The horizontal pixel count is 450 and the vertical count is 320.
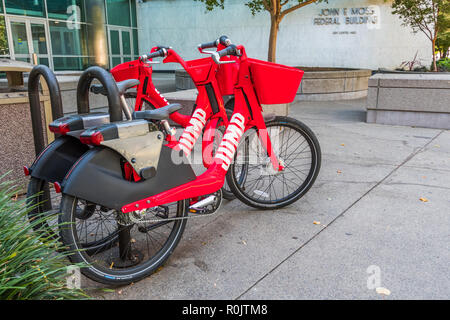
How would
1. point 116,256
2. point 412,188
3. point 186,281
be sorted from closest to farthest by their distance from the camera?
point 186,281 < point 116,256 < point 412,188

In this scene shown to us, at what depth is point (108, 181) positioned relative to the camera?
93.0 inches

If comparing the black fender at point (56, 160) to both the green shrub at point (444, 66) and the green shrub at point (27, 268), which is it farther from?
the green shrub at point (444, 66)

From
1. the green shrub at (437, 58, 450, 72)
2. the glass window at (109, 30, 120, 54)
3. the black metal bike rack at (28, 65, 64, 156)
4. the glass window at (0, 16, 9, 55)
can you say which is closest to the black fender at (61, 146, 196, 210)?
the black metal bike rack at (28, 65, 64, 156)

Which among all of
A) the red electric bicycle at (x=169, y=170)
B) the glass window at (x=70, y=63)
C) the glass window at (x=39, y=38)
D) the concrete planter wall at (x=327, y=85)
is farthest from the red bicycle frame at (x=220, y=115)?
the glass window at (x=70, y=63)

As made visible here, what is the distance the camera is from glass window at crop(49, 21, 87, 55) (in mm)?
19428

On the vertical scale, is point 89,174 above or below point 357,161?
above

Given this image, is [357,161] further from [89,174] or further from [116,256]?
[89,174]

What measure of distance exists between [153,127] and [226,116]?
1.11m

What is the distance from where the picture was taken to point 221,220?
369cm

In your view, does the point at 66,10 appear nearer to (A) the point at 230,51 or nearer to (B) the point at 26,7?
(B) the point at 26,7

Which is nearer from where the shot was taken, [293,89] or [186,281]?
[186,281]

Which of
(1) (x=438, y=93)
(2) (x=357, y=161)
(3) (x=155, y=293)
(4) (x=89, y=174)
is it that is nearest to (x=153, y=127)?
(4) (x=89, y=174)

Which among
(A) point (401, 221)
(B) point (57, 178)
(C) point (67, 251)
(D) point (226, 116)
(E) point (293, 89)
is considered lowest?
(A) point (401, 221)

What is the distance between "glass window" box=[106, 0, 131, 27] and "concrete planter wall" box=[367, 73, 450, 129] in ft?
59.2
